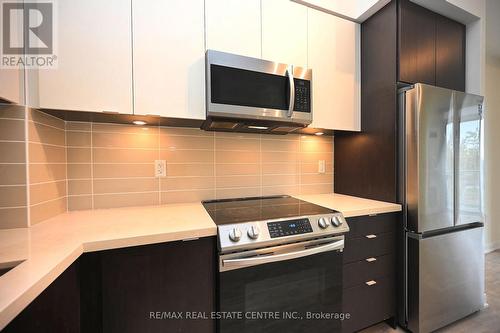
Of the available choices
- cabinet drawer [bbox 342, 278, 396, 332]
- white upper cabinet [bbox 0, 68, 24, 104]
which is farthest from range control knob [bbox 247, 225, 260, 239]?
white upper cabinet [bbox 0, 68, 24, 104]

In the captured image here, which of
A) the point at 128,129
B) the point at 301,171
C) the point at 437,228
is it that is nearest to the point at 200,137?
the point at 128,129

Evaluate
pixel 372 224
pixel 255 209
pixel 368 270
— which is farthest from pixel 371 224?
pixel 255 209

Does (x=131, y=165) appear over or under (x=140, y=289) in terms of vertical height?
over

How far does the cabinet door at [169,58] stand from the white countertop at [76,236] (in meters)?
0.59

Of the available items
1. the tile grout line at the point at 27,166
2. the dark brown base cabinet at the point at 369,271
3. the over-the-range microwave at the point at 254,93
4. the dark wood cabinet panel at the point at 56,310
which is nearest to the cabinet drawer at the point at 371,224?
the dark brown base cabinet at the point at 369,271

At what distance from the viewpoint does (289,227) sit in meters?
1.17

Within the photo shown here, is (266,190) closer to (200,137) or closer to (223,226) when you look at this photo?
(200,137)

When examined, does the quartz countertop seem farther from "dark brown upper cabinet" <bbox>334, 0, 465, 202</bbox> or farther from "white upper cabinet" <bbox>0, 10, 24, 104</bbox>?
"dark brown upper cabinet" <bbox>334, 0, 465, 202</bbox>

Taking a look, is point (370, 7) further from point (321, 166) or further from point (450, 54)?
point (321, 166)

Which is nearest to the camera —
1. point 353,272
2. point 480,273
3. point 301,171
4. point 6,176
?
point 6,176

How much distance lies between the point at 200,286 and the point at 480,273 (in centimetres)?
219

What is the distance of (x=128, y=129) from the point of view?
1481 millimetres

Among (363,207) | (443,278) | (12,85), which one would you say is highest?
(12,85)

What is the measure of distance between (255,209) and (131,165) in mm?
890
